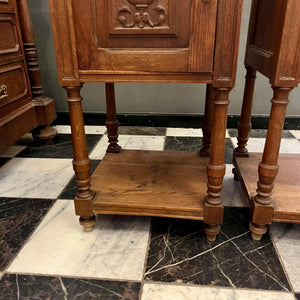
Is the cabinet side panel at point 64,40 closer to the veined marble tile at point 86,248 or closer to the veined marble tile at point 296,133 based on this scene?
the veined marble tile at point 86,248

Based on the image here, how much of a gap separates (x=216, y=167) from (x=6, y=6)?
114 centimetres

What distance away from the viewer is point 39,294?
29.7 inches

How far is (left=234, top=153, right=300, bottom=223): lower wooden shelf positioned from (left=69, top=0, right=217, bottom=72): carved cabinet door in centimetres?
46

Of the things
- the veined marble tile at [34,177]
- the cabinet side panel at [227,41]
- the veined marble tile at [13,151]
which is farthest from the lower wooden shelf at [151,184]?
the veined marble tile at [13,151]

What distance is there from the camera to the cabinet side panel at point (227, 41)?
699mm

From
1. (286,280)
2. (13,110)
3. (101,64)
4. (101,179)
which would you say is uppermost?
(101,64)

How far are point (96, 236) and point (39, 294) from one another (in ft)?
0.81

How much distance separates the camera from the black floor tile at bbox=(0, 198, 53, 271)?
35.7 inches

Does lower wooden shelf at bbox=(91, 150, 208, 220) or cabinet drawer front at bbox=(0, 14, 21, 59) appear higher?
cabinet drawer front at bbox=(0, 14, 21, 59)

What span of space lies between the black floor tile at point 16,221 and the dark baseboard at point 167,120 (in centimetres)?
85

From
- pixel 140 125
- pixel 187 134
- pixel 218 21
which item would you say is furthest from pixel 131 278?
pixel 140 125

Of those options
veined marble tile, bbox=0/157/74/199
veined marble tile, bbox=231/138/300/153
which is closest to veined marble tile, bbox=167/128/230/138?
veined marble tile, bbox=231/138/300/153

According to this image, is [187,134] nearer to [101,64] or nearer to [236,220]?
[236,220]

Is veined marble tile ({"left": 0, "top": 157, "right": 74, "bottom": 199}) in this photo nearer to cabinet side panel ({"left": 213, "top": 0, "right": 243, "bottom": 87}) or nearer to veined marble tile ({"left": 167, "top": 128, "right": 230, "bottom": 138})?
veined marble tile ({"left": 167, "top": 128, "right": 230, "bottom": 138})
